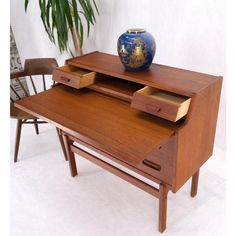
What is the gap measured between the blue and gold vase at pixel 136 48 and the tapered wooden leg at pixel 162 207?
2.14 ft

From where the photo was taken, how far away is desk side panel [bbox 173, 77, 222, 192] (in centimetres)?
123

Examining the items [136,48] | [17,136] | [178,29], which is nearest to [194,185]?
[136,48]

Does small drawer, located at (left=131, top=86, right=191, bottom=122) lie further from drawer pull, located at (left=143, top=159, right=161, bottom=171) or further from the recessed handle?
drawer pull, located at (left=143, top=159, right=161, bottom=171)

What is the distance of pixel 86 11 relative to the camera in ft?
6.93

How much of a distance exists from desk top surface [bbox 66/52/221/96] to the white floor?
83cm

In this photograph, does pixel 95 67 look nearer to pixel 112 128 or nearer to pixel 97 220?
pixel 112 128

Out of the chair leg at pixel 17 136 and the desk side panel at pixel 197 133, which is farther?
the chair leg at pixel 17 136

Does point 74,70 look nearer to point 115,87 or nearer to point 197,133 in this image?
point 115,87

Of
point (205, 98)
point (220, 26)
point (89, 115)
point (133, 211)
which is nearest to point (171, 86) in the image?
point (205, 98)

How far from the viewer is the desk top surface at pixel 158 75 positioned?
1.27 m

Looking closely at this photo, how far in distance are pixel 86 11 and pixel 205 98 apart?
4.26ft

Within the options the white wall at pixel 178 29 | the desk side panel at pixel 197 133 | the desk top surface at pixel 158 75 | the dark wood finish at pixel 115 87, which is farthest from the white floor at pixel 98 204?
the desk top surface at pixel 158 75

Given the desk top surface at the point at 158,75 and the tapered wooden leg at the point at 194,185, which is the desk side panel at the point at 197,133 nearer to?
the desk top surface at the point at 158,75

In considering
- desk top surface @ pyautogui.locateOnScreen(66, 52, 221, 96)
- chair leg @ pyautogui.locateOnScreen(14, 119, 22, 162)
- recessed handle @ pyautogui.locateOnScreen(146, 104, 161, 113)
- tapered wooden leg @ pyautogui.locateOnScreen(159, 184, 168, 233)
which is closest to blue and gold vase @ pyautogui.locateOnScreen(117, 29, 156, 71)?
desk top surface @ pyautogui.locateOnScreen(66, 52, 221, 96)
